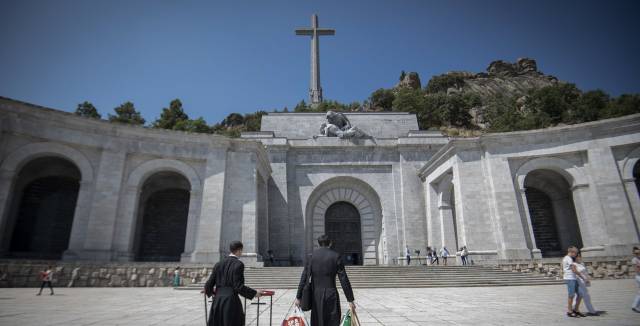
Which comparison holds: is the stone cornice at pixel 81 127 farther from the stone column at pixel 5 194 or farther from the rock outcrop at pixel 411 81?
the rock outcrop at pixel 411 81

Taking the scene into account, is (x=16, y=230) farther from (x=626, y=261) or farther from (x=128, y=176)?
(x=626, y=261)

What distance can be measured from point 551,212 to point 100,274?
2634cm

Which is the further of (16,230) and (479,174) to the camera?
(479,174)

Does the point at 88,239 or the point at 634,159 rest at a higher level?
the point at 634,159

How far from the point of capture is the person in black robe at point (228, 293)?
489 centimetres

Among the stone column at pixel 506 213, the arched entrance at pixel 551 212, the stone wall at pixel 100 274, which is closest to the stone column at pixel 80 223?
the stone wall at pixel 100 274

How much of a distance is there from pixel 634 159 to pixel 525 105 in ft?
132

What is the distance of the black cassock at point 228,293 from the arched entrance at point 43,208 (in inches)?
769

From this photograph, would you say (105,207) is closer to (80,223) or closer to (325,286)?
(80,223)

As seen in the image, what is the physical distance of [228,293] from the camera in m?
5.02

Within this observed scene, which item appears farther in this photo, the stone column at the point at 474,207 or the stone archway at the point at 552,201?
the stone archway at the point at 552,201

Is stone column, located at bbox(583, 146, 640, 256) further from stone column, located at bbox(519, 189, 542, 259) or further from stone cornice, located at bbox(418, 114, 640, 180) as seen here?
stone column, located at bbox(519, 189, 542, 259)

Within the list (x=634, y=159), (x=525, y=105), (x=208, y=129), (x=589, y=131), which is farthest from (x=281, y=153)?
(x=525, y=105)

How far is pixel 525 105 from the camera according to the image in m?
54.9
